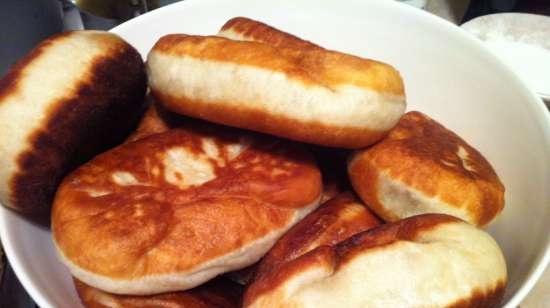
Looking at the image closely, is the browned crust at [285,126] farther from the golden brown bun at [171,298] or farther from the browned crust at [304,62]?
the golden brown bun at [171,298]

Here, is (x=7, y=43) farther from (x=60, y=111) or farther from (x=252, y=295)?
(x=252, y=295)

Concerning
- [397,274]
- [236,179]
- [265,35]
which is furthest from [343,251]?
[265,35]

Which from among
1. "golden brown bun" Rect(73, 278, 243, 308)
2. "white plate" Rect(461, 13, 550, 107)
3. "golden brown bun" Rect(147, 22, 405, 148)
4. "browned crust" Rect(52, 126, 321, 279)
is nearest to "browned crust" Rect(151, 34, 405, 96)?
"golden brown bun" Rect(147, 22, 405, 148)

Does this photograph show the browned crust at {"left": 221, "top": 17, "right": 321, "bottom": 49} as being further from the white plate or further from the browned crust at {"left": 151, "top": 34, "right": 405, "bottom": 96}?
the white plate

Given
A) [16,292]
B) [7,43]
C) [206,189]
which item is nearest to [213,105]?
[206,189]

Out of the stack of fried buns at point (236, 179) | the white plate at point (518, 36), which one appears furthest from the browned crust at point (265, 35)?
the white plate at point (518, 36)

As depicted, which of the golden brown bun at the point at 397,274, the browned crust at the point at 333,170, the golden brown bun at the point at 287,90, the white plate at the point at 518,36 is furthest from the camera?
the white plate at the point at 518,36
